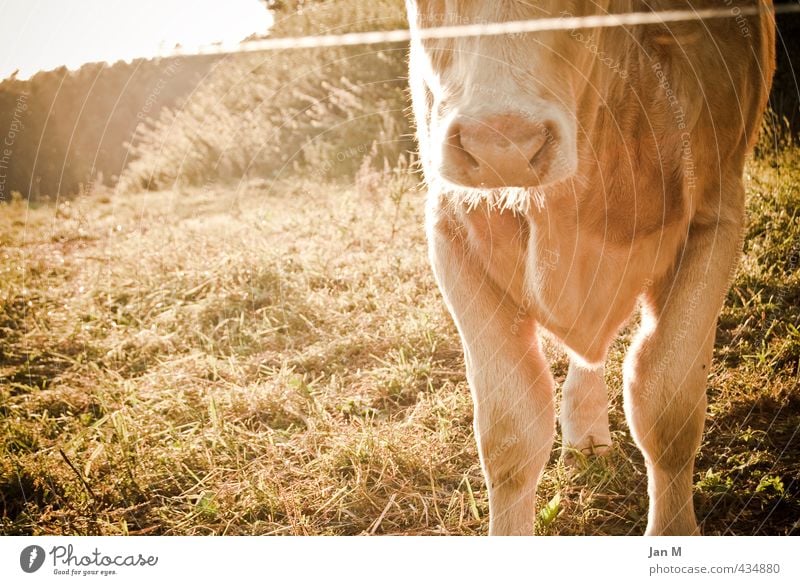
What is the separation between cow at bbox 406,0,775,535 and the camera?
7.29 feet

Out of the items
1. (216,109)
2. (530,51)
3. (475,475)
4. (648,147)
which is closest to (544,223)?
(648,147)

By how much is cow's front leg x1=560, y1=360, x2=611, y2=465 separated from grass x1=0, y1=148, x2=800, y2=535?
9 cm

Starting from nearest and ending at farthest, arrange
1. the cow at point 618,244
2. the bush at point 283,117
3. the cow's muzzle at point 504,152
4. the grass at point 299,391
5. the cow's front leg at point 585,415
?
1. the cow's muzzle at point 504,152
2. the cow at point 618,244
3. the grass at point 299,391
4. the cow's front leg at point 585,415
5. the bush at point 283,117

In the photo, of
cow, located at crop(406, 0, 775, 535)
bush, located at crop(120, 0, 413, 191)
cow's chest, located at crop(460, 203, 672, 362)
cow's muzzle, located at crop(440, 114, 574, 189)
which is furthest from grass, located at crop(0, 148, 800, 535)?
cow's muzzle, located at crop(440, 114, 574, 189)

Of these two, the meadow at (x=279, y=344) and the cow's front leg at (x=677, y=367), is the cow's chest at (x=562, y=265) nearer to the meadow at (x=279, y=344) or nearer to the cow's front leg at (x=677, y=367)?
the cow's front leg at (x=677, y=367)

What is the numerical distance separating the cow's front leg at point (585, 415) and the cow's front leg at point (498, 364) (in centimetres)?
56

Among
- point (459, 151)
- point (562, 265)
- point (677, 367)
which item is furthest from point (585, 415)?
point (459, 151)

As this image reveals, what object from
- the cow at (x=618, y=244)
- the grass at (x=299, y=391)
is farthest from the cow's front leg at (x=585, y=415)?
the cow at (x=618, y=244)

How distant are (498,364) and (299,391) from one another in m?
1.34

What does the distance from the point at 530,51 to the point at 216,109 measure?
378 cm

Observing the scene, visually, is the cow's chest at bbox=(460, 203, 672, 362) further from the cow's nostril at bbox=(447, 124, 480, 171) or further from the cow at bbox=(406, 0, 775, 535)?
the cow's nostril at bbox=(447, 124, 480, 171)

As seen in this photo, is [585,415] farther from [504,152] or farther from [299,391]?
[504,152]

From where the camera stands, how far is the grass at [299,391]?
268cm
